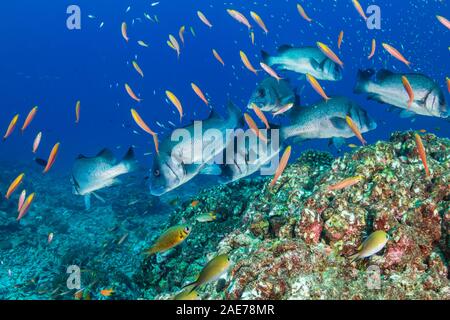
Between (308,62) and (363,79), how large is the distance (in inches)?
40.5

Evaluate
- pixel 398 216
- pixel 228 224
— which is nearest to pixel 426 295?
pixel 398 216

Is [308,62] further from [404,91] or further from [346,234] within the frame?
[346,234]

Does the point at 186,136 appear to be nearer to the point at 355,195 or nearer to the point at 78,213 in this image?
the point at 355,195

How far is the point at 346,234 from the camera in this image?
3787mm

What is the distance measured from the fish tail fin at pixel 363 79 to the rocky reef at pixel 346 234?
852 mm

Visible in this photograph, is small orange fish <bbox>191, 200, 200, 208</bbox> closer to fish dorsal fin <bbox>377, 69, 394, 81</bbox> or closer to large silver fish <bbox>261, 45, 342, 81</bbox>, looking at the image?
large silver fish <bbox>261, 45, 342, 81</bbox>

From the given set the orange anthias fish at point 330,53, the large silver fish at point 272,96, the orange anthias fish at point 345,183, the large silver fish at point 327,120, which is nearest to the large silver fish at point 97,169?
the large silver fish at point 272,96

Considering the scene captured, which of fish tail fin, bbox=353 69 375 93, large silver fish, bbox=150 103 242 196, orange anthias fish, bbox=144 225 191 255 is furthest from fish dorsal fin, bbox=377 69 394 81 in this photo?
orange anthias fish, bbox=144 225 191 255

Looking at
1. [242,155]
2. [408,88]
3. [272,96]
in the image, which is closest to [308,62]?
[272,96]

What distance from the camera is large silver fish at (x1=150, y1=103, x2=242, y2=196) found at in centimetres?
441

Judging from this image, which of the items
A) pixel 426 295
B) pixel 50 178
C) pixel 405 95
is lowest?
pixel 50 178

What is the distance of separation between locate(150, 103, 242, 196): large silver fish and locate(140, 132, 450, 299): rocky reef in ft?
3.25

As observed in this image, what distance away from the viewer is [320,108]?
16.6 feet
